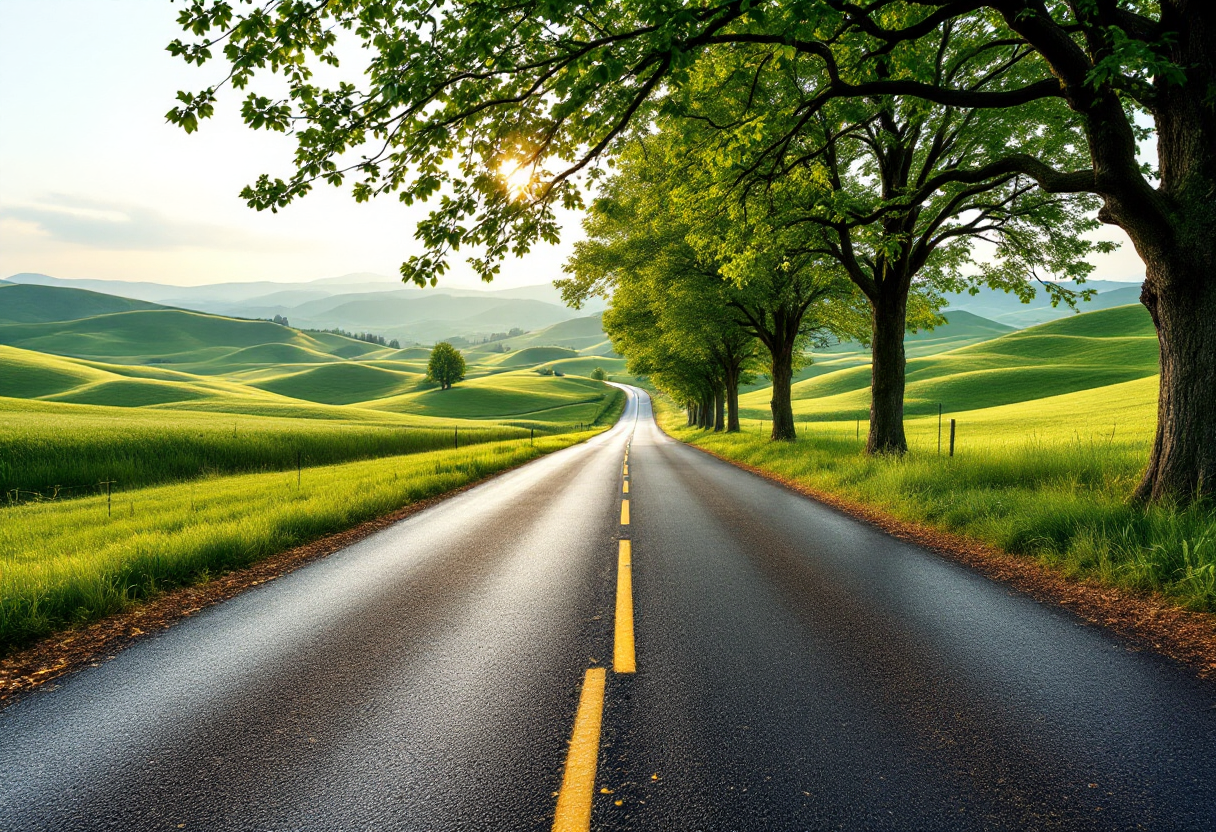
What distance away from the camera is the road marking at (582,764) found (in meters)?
2.34

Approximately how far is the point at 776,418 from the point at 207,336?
21865cm

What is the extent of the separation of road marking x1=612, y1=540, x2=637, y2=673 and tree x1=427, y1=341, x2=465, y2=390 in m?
93.0

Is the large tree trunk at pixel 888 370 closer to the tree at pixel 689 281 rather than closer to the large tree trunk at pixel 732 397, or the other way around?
the tree at pixel 689 281

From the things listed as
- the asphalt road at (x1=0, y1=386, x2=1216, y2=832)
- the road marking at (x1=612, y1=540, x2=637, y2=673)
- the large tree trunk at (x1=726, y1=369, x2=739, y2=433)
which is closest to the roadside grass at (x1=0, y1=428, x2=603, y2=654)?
the asphalt road at (x1=0, y1=386, x2=1216, y2=832)

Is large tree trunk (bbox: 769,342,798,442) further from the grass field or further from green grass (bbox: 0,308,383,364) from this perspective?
green grass (bbox: 0,308,383,364)

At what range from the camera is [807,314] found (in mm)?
23422

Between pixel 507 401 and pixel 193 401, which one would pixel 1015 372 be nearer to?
pixel 507 401

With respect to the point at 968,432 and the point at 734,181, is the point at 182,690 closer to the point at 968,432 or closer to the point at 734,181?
the point at 734,181

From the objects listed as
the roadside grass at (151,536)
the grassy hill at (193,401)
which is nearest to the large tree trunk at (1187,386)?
the roadside grass at (151,536)

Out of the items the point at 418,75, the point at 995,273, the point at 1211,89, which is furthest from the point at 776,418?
the point at 418,75

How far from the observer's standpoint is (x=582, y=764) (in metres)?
2.73

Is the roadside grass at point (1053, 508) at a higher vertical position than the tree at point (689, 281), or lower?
lower

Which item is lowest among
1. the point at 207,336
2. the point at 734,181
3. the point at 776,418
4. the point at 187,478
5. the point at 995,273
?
the point at 187,478

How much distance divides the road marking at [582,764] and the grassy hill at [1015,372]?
52.0 m
